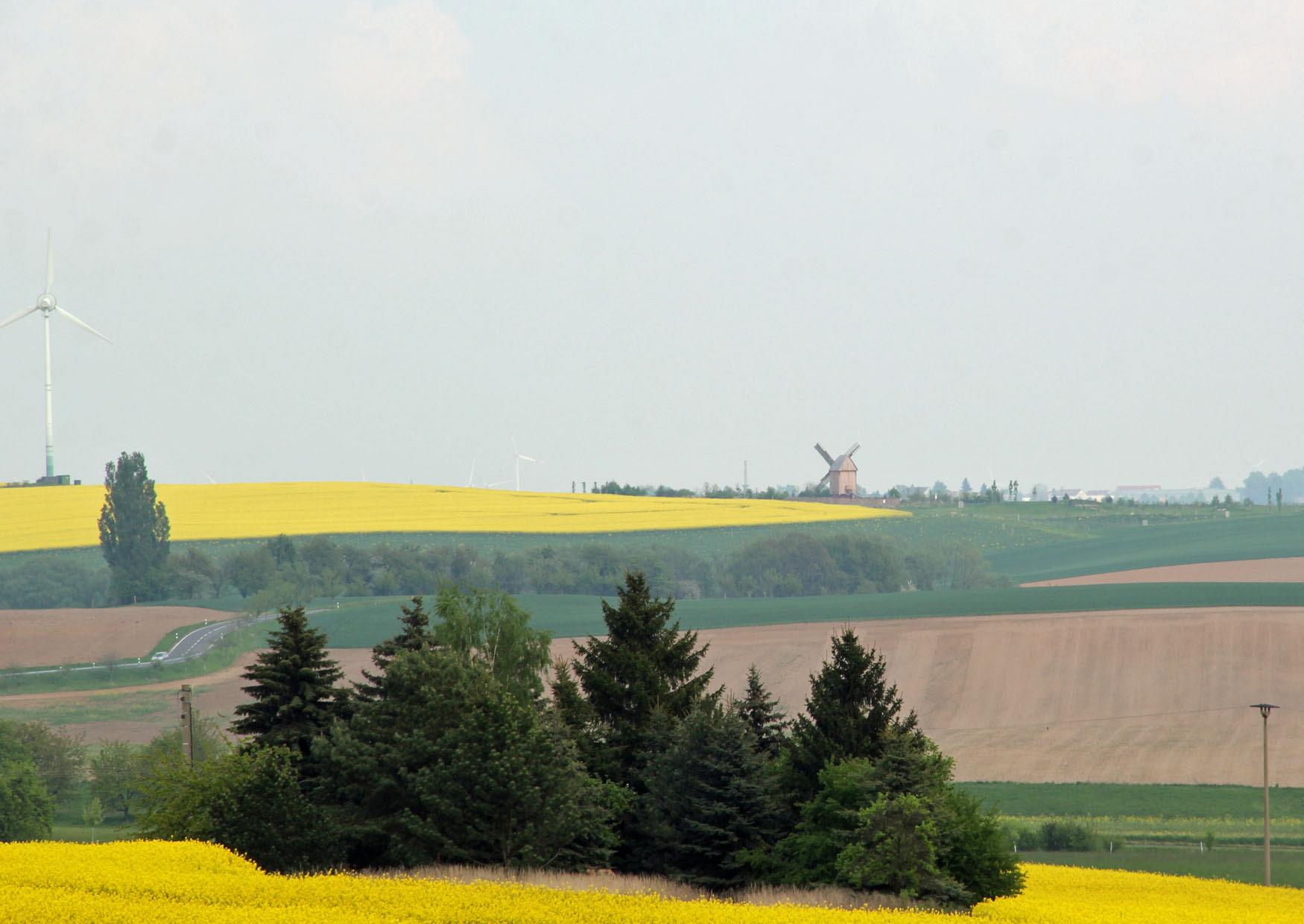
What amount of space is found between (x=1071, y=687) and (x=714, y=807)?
62.5 metres

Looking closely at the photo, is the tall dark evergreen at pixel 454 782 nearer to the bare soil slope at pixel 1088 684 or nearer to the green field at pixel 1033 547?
the bare soil slope at pixel 1088 684

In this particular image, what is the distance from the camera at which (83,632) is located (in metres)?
127

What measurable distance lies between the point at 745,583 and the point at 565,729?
127 metres

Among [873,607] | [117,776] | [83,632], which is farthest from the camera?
[873,607]

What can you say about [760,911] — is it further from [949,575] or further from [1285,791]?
[949,575]

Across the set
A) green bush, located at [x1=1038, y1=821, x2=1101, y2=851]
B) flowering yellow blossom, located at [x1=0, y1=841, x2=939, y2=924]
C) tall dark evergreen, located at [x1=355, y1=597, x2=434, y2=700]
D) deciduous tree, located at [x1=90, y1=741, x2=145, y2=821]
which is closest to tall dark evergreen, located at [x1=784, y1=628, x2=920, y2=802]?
flowering yellow blossom, located at [x1=0, y1=841, x2=939, y2=924]

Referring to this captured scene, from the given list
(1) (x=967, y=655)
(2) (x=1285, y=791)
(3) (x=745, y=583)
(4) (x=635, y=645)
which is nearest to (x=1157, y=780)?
(2) (x=1285, y=791)

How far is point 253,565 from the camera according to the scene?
6053 inches

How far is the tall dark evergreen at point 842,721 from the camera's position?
43.5 m

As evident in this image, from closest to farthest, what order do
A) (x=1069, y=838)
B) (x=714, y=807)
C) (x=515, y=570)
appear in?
(x=714, y=807)
(x=1069, y=838)
(x=515, y=570)

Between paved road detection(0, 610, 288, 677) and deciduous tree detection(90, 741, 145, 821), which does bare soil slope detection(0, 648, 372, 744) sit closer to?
paved road detection(0, 610, 288, 677)

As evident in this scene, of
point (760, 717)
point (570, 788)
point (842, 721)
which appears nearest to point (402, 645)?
point (570, 788)

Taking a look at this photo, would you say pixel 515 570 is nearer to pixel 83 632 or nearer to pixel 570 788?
pixel 83 632

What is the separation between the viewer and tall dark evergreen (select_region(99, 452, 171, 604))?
154375mm
